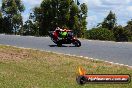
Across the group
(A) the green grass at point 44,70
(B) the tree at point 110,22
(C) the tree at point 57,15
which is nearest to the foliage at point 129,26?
(B) the tree at point 110,22

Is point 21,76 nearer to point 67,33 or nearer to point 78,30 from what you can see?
point 67,33

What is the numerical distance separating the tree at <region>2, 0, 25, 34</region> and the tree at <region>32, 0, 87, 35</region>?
448 centimetres

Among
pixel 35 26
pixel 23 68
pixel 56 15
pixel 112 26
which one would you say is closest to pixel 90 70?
pixel 23 68

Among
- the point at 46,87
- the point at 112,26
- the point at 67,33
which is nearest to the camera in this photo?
the point at 46,87

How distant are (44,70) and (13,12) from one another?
47.4 meters

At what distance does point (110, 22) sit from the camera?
67.9 m

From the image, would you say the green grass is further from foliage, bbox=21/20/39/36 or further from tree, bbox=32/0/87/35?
foliage, bbox=21/20/39/36

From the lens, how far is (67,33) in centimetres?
2600

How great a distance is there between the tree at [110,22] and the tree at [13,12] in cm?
1407

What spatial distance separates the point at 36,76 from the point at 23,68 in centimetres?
188

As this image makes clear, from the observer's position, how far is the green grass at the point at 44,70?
35.0 ft

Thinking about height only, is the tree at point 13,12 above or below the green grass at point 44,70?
above

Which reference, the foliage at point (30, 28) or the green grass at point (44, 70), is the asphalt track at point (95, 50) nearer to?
the green grass at point (44, 70)

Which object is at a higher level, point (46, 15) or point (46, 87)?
point (46, 15)
